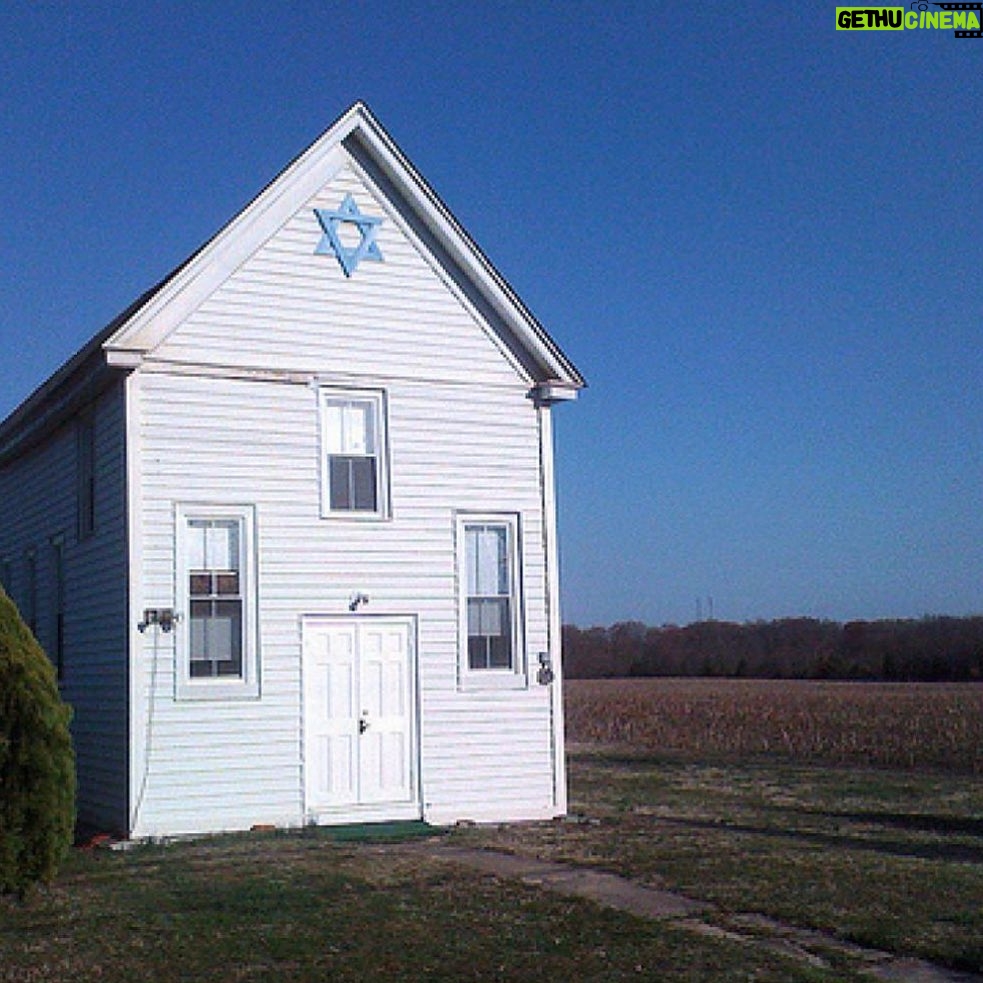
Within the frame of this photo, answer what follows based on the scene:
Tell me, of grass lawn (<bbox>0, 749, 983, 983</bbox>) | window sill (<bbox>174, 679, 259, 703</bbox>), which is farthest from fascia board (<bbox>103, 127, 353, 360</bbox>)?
grass lawn (<bbox>0, 749, 983, 983</bbox>)

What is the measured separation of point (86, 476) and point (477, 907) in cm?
852

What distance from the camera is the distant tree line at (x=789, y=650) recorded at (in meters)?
81.2

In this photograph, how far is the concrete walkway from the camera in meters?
8.75

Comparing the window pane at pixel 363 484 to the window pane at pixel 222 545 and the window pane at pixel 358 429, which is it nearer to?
the window pane at pixel 358 429

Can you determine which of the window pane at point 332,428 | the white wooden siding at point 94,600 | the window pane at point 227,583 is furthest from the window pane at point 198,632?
the window pane at point 332,428

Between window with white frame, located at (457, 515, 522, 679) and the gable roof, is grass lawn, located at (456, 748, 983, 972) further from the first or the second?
the gable roof

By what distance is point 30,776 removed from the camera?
1105 cm

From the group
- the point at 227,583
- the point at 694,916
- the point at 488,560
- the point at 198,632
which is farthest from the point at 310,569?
the point at 694,916

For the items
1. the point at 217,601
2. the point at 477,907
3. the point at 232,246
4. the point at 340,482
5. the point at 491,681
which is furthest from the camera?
the point at 491,681

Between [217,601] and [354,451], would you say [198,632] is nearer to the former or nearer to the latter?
[217,601]

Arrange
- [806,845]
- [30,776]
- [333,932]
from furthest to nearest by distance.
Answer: [806,845] → [30,776] → [333,932]

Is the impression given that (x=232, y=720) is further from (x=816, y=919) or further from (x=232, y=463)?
(x=816, y=919)

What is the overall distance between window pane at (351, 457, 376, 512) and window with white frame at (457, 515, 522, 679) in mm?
1167

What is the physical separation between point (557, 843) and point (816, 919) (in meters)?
4.62
